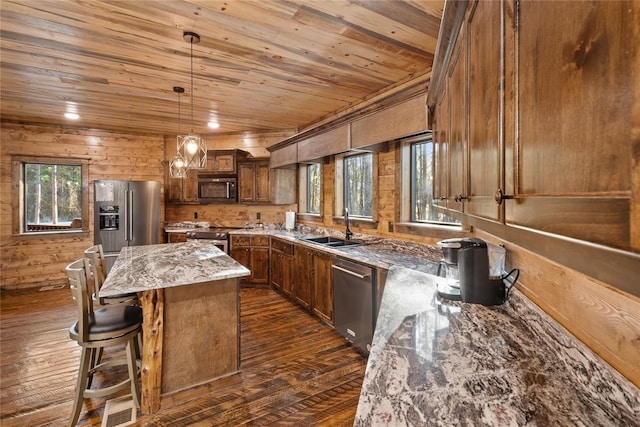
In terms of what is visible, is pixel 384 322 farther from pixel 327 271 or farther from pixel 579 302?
pixel 327 271

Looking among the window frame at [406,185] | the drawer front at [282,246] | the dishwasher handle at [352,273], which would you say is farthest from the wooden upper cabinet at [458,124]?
the drawer front at [282,246]

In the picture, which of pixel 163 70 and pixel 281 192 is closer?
pixel 163 70

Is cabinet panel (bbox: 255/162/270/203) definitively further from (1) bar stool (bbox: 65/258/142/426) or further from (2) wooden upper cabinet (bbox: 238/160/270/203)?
(1) bar stool (bbox: 65/258/142/426)

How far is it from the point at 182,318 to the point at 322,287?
1.65 metres

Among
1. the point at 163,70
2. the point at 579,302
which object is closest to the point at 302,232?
the point at 163,70

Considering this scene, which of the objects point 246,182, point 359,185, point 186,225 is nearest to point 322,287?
point 359,185

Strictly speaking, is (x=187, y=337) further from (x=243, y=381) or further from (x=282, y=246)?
(x=282, y=246)

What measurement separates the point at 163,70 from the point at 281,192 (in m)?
2.72

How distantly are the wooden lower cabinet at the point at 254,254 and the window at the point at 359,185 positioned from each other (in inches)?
62.5

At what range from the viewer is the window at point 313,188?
5074mm

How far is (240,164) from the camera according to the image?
5543 millimetres

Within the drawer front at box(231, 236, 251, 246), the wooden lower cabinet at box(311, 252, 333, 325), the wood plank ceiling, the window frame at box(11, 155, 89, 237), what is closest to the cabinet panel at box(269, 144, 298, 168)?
the wood plank ceiling

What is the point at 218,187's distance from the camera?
5574mm

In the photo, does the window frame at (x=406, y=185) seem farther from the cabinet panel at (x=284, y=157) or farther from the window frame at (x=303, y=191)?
the window frame at (x=303, y=191)
